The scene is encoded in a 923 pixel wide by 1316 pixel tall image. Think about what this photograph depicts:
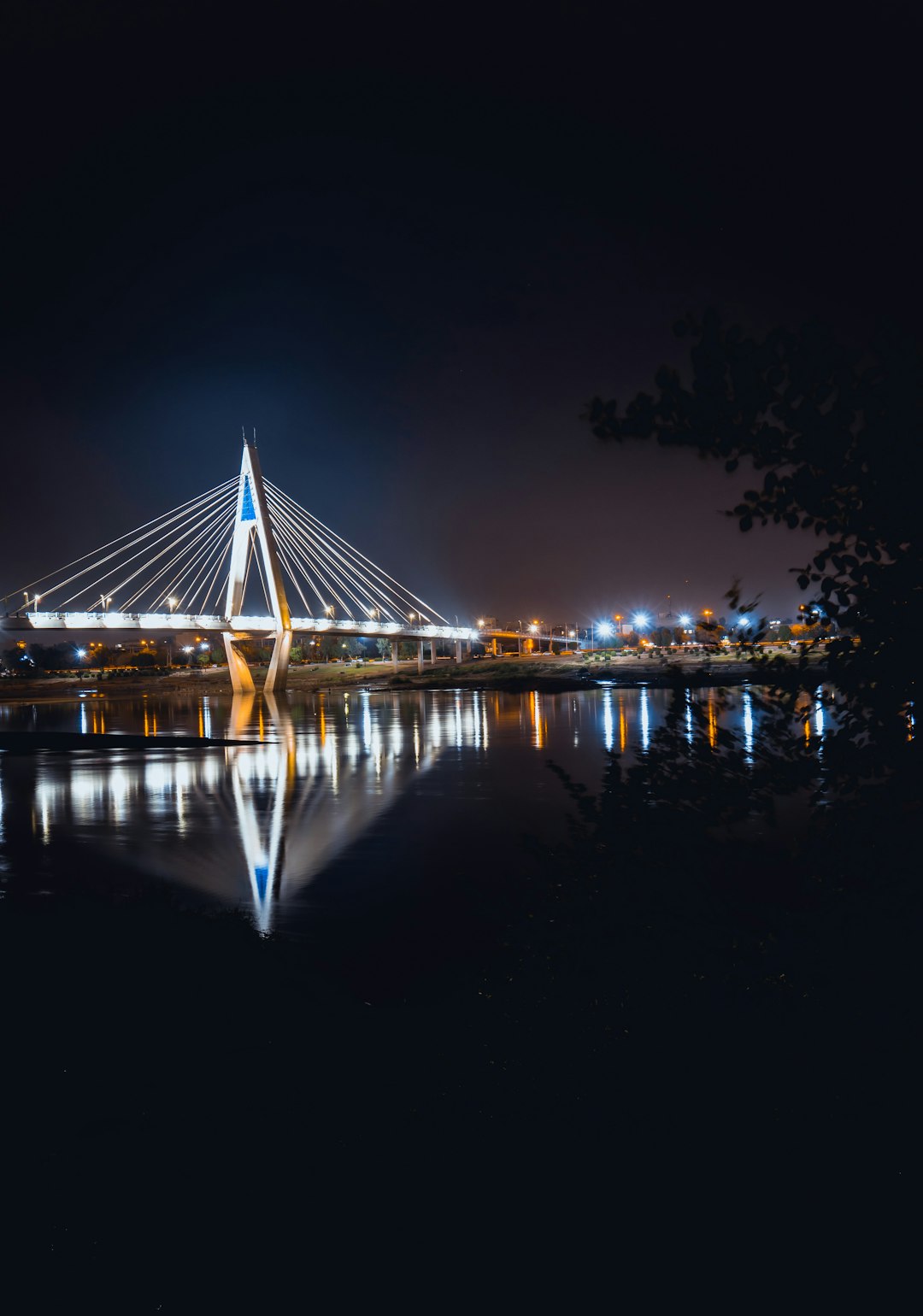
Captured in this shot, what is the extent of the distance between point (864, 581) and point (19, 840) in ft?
44.0

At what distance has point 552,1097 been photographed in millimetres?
4348

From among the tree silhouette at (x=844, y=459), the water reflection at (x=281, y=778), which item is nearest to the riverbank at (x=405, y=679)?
the water reflection at (x=281, y=778)

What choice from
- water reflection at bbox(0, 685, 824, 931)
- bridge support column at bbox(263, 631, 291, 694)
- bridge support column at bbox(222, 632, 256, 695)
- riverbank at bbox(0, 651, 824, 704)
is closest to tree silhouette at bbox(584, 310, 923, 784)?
water reflection at bbox(0, 685, 824, 931)

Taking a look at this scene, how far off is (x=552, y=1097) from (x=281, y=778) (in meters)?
17.3

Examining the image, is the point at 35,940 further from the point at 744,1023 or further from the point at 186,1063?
the point at 744,1023

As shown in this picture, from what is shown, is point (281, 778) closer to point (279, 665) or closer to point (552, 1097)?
point (552, 1097)

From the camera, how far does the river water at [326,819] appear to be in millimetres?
9102

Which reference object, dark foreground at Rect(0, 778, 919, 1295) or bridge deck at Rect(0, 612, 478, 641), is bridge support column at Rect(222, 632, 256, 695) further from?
dark foreground at Rect(0, 778, 919, 1295)

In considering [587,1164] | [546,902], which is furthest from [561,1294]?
[546,902]

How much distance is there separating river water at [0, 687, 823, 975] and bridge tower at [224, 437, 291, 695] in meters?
25.9

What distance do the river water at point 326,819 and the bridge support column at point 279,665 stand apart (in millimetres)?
29776

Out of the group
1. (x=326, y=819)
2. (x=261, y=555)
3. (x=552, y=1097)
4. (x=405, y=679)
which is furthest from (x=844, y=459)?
(x=405, y=679)

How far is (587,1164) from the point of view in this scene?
3.87 m

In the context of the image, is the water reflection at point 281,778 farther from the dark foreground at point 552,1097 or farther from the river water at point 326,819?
the dark foreground at point 552,1097
